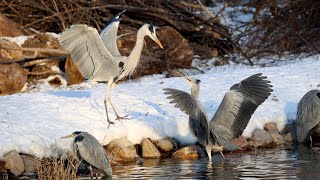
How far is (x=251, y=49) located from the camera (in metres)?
18.9

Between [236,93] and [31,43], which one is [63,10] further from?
[236,93]

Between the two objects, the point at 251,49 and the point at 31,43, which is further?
the point at 251,49

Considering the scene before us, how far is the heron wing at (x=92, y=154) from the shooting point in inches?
336

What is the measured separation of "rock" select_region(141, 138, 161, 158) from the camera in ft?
33.9

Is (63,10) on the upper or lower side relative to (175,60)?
upper

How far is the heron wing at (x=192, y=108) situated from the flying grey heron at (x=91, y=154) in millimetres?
1145

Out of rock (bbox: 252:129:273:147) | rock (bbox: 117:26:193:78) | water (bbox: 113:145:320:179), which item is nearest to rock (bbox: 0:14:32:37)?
rock (bbox: 117:26:193:78)

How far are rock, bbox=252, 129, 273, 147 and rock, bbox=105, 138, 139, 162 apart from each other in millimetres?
1962

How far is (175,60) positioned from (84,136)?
28.2 ft

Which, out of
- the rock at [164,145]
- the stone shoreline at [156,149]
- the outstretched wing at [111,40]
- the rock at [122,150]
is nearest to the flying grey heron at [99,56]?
the outstretched wing at [111,40]

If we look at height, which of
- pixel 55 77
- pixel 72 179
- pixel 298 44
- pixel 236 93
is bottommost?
pixel 72 179

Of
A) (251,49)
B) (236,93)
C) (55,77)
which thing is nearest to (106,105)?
(236,93)

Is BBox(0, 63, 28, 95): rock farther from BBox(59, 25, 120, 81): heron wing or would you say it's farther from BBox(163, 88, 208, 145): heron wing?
BBox(163, 88, 208, 145): heron wing

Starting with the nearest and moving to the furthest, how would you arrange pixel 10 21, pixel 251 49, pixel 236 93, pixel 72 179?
1. pixel 72 179
2. pixel 236 93
3. pixel 10 21
4. pixel 251 49
